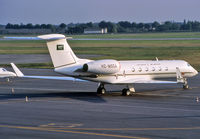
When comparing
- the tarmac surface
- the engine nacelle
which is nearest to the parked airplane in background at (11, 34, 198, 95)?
the engine nacelle

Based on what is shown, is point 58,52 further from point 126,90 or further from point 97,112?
point 97,112

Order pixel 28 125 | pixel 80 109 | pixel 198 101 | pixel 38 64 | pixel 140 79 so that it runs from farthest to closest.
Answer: pixel 38 64, pixel 140 79, pixel 198 101, pixel 80 109, pixel 28 125

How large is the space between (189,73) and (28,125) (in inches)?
873

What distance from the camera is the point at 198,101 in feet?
119

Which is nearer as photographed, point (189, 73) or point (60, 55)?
point (60, 55)

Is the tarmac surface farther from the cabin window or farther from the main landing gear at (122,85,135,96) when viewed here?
the cabin window


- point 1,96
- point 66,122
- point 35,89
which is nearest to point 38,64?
point 35,89

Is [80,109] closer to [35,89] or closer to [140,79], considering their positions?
[140,79]

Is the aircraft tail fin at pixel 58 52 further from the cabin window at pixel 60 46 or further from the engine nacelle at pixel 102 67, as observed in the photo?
the engine nacelle at pixel 102 67

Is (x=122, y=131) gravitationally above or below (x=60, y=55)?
below

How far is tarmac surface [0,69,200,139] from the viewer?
81.5 ft

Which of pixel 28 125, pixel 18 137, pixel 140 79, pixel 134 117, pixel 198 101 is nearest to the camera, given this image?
pixel 18 137

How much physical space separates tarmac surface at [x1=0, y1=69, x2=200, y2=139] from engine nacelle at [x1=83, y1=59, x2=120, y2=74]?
228 cm

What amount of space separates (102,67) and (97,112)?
286 inches
